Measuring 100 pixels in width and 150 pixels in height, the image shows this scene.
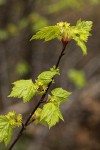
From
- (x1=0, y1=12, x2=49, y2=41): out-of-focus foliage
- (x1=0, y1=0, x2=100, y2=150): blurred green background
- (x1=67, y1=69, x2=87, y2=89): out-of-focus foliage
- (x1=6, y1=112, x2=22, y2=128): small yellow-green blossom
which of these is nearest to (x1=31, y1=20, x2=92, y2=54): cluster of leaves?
(x1=6, y1=112, x2=22, y2=128): small yellow-green blossom

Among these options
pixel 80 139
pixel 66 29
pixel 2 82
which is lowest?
pixel 66 29

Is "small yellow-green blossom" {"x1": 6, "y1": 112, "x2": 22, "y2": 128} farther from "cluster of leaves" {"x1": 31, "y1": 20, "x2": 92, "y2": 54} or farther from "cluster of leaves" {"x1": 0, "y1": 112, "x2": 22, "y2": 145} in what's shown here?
"cluster of leaves" {"x1": 31, "y1": 20, "x2": 92, "y2": 54}

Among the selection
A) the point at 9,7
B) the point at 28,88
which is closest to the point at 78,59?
the point at 9,7

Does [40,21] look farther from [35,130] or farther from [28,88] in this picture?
[28,88]

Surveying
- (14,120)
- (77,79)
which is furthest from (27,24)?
(14,120)

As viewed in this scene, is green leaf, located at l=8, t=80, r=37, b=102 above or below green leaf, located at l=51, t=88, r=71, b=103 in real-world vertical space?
above

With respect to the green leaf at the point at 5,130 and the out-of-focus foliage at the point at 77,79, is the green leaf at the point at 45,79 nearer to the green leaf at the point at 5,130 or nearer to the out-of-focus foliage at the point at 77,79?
the green leaf at the point at 5,130
